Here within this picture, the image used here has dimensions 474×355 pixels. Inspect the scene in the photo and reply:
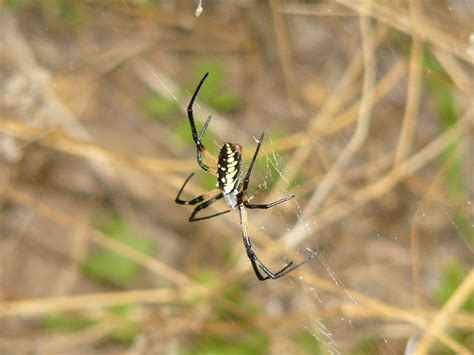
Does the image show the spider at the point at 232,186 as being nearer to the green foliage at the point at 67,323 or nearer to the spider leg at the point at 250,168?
the spider leg at the point at 250,168

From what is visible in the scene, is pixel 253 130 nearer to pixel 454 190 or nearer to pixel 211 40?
pixel 211 40

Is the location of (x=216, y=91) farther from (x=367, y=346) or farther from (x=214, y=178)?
(x=367, y=346)

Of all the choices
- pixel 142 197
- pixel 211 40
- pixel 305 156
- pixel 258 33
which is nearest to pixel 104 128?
pixel 142 197

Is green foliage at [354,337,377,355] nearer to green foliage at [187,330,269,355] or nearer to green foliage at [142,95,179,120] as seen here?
green foliage at [187,330,269,355]

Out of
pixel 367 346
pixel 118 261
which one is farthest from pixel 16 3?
pixel 367 346

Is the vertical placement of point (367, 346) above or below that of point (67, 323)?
below

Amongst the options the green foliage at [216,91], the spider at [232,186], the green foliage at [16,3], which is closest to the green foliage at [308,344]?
the spider at [232,186]
